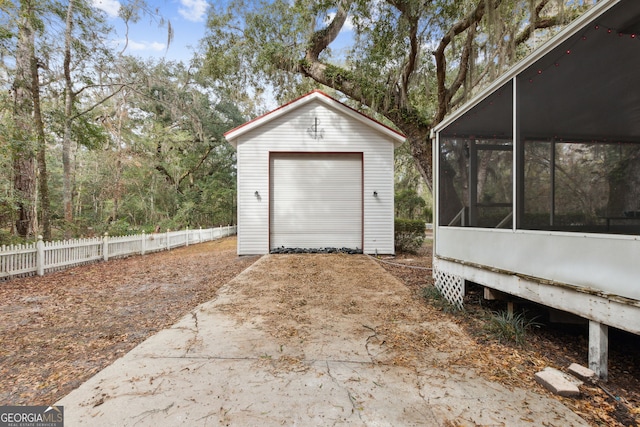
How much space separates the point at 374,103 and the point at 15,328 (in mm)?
9273

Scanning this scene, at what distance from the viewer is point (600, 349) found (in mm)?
2314

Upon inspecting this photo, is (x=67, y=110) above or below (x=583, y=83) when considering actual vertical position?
above

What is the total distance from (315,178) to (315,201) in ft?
2.46

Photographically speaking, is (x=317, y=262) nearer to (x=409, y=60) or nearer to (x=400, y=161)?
(x=409, y=60)

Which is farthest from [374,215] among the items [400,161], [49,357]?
[400,161]

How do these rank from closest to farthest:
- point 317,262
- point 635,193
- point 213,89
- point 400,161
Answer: point 635,193
point 317,262
point 213,89
point 400,161

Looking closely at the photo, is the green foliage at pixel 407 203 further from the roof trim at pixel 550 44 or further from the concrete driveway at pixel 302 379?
the concrete driveway at pixel 302 379

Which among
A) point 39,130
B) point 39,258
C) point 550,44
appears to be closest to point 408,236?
point 550,44

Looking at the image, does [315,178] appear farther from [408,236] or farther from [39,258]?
[39,258]

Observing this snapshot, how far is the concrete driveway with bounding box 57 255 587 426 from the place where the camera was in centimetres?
182

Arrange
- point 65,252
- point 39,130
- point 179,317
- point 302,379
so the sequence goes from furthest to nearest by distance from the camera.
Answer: point 39,130, point 65,252, point 179,317, point 302,379

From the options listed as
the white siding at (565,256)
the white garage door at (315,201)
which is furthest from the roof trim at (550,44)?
the white garage door at (315,201)

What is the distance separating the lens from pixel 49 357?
8.83 ft

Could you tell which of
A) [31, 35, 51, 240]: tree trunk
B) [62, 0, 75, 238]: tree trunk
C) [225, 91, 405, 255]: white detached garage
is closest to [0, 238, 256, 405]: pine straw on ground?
[225, 91, 405, 255]: white detached garage
